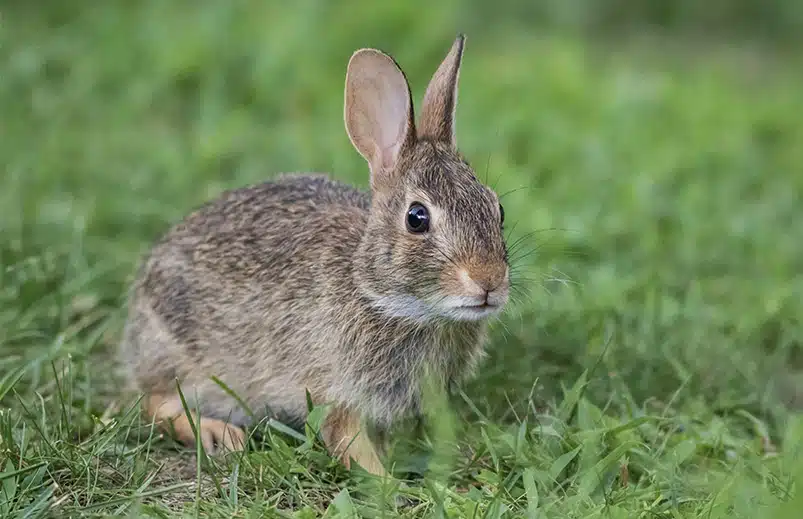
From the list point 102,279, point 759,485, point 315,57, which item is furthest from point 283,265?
point 315,57

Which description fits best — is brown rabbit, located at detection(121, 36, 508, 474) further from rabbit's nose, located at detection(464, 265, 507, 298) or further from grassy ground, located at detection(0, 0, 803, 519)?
grassy ground, located at detection(0, 0, 803, 519)

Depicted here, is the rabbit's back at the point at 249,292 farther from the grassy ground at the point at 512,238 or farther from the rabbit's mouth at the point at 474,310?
the rabbit's mouth at the point at 474,310

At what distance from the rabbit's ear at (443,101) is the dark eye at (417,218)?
38 centimetres

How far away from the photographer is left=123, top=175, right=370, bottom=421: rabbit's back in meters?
4.19

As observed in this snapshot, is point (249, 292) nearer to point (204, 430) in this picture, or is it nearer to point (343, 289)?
point (343, 289)

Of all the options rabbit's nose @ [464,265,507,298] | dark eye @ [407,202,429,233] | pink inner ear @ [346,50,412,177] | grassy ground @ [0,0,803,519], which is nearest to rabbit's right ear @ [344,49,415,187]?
pink inner ear @ [346,50,412,177]

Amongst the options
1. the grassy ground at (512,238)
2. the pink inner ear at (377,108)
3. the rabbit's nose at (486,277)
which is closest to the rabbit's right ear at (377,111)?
the pink inner ear at (377,108)

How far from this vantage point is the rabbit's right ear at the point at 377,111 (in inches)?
160

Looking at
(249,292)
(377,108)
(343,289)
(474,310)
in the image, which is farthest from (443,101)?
(249,292)

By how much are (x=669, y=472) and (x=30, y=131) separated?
4284mm

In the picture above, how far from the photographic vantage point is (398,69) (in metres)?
4.05

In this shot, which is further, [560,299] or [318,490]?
[560,299]

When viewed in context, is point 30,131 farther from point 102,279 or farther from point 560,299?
point 560,299

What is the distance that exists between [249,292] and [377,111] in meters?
0.83
